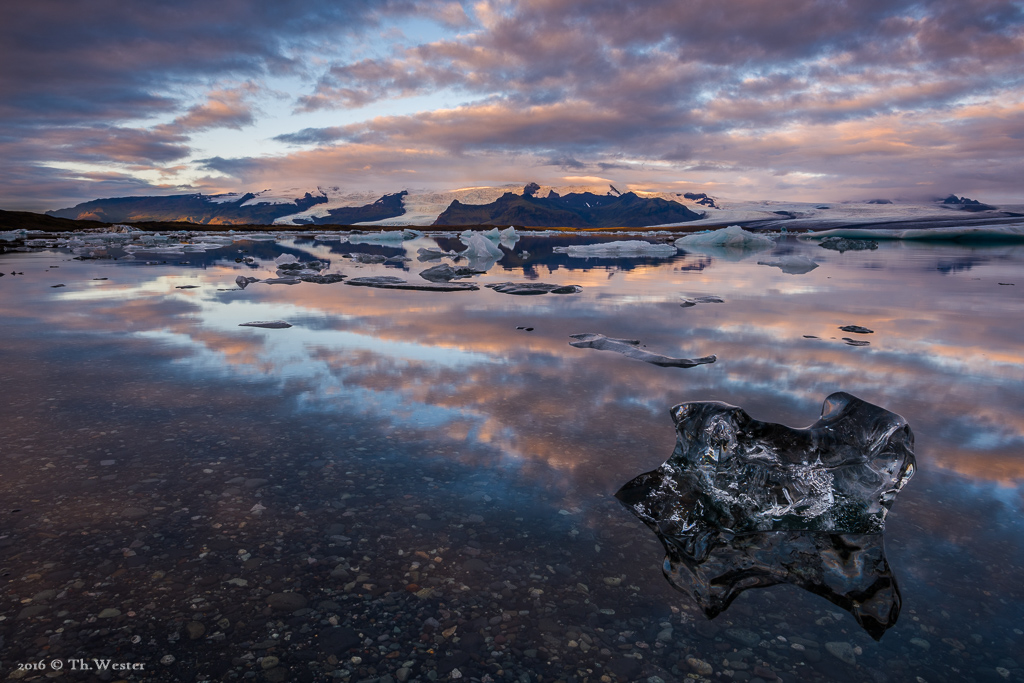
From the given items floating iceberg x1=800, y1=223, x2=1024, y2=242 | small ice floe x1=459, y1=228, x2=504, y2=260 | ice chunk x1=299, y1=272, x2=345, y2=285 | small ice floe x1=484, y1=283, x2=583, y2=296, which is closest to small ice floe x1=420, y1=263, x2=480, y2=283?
ice chunk x1=299, y1=272, x2=345, y2=285

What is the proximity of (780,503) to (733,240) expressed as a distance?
49.2 meters

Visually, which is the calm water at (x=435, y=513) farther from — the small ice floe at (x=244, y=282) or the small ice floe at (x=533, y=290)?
the small ice floe at (x=244, y=282)

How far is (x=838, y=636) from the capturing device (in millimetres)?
2441

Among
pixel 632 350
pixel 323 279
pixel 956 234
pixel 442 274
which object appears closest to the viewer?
pixel 632 350

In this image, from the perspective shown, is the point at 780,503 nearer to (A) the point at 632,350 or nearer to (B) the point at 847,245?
(A) the point at 632,350

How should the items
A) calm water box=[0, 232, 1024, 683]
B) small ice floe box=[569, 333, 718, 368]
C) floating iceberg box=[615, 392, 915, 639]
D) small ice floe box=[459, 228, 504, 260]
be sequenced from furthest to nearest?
small ice floe box=[459, 228, 504, 260] < small ice floe box=[569, 333, 718, 368] < floating iceberg box=[615, 392, 915, 639] < calm water box=[0, 232, 1024, 683]

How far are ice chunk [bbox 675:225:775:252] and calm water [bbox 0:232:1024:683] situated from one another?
41.5 meters

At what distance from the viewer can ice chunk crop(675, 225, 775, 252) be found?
1829 inches

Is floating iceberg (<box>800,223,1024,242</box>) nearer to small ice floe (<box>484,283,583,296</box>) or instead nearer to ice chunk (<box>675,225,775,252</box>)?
ice chunk (<box>675,225,775,252</box>)

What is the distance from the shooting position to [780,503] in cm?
315

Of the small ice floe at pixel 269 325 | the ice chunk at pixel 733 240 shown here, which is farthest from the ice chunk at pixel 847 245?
the small ice floe at pixel 269 325

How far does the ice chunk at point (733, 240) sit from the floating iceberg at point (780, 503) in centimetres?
4601

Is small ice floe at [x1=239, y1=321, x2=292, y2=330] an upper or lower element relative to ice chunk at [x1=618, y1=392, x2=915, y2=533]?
upper

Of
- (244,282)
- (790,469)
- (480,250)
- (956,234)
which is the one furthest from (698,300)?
(956,234)
